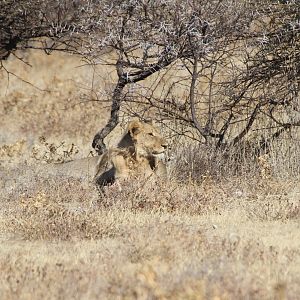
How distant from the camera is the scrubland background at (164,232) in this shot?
5621mm

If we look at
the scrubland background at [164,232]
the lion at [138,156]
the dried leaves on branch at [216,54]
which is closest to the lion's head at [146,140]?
the lion at [138,156]

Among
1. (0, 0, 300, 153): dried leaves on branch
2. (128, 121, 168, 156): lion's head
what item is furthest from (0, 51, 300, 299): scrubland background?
(0, 0, 300, 153): dried leaves on branch

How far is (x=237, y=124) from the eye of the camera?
14016 mm

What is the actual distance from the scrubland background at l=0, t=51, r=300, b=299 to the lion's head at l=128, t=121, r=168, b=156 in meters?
0.49

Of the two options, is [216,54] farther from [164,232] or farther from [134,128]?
[164,232]

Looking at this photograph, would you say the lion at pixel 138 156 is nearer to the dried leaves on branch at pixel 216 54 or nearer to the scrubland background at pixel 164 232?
the scrubland background at pixel 164 232

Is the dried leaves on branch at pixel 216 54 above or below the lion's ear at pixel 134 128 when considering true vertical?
above

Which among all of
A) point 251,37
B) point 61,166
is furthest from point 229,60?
point 61,166

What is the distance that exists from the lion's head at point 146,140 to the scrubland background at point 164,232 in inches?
19.2

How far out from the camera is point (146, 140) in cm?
1223

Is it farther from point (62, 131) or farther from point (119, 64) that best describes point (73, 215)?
point (62, 131)

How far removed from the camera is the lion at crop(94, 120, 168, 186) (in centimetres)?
1207

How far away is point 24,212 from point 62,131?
1526 cm

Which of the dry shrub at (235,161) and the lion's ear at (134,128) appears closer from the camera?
the dry shrub at (235,161)
